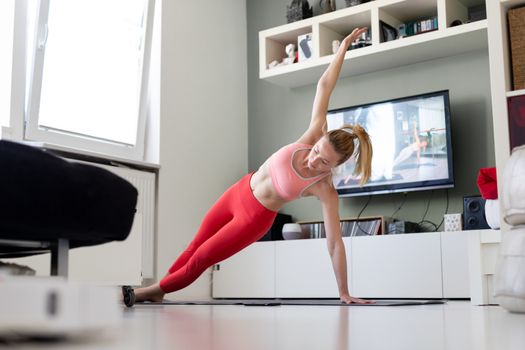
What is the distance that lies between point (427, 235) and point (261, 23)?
2865 millimetres

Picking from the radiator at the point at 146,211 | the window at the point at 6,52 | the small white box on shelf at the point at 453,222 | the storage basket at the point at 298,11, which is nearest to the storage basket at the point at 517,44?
the small white box on shelf at the point at 453,222

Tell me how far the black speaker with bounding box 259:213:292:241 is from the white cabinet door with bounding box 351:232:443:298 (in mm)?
806

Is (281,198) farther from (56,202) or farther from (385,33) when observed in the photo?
(56,202)

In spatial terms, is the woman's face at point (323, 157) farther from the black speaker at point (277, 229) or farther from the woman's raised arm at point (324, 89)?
the black speaker at point (277, 229)

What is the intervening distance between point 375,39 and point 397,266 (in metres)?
1.76

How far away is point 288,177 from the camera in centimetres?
365

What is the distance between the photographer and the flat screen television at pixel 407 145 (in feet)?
16.4

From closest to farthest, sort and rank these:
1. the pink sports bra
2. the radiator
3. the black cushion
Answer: the black cushion, the pink sports bra, the radiator

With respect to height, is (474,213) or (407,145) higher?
(407,145)

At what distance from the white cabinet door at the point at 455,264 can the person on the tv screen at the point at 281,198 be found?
1324 millimetres

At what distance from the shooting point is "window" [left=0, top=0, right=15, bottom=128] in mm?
4602

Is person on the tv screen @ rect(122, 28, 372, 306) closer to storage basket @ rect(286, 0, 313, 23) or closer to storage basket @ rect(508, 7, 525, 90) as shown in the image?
storage basket @ rect(508, 7, 525, 90)

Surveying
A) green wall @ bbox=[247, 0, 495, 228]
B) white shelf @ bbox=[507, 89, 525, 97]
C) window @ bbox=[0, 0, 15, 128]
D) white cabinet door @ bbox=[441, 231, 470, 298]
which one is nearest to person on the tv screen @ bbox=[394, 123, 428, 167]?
green wall @ bbox=[247, 0, 495, 228]

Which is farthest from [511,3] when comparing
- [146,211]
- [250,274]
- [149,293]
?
[146,211]
